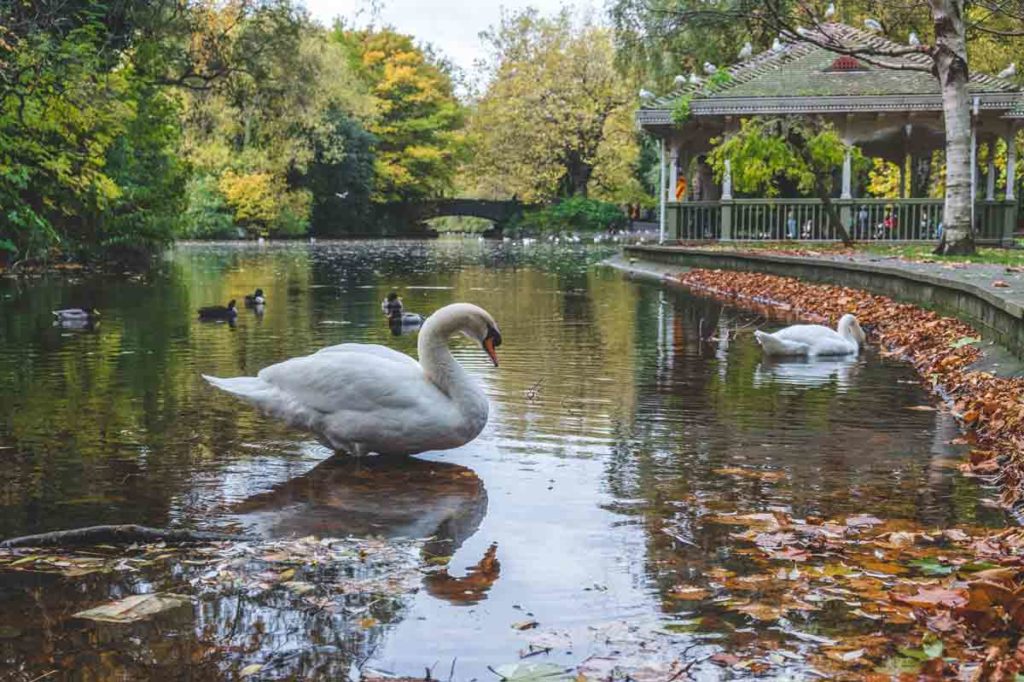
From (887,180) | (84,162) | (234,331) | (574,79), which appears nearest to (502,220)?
(574,79)

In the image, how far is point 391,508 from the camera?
587cm

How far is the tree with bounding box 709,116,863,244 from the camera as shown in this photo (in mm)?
29281

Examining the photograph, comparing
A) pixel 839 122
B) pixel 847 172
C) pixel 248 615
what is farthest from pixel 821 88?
pixel 248 615

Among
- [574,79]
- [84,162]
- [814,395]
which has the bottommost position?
[814,395]

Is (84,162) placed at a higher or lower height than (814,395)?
higher

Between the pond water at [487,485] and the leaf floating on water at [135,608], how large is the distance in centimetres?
9

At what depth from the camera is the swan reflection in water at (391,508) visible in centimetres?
486

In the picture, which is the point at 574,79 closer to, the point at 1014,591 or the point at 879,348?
the point at 879,348

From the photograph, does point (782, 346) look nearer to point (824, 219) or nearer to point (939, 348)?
point (939, 348)

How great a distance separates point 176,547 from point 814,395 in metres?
6.30

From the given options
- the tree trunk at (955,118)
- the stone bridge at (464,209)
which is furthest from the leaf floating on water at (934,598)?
the stone bridge at (464,209)

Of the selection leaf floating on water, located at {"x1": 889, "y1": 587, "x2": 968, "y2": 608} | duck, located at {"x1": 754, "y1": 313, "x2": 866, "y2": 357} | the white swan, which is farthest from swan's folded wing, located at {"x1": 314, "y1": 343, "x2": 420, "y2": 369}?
duck, located at {"x1": 754, "y1": 313, "x2": 866, "y2": 357}

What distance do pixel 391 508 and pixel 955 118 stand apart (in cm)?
1810

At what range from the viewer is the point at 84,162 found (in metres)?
22.9
